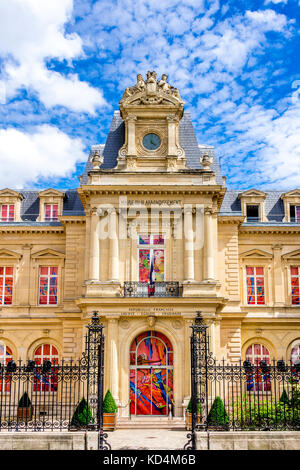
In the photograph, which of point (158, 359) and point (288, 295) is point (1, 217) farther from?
point (288, 295)

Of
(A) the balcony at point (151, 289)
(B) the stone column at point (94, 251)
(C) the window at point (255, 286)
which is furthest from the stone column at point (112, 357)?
(C) the window at point (255, 286)

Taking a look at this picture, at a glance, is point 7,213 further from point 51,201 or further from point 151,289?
point 151,289

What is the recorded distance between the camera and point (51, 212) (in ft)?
130

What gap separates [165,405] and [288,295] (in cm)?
1185

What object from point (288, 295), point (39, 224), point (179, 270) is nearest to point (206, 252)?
point (179, 270)

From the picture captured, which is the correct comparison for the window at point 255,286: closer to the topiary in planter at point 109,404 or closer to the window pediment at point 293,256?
the window pediment at point 293,256

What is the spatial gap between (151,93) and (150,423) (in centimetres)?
1842

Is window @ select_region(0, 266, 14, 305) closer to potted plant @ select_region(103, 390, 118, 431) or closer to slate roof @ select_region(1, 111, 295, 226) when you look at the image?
slate roof @ select_region(1, 111, 295, 226)

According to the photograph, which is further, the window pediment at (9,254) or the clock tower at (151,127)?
the window pediment at (9,254)

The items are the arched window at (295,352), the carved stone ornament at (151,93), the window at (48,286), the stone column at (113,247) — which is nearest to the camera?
the stone column at (113,247)

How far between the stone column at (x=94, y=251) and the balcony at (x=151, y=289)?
1791 millimetres

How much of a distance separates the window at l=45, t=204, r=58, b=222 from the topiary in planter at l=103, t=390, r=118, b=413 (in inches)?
573

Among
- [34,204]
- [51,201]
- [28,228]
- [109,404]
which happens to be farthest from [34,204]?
[109,404]

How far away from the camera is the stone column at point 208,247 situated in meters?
32.3
